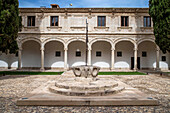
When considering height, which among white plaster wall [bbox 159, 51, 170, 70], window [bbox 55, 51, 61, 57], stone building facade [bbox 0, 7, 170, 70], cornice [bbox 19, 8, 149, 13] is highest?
cornice [bbox 19, 8, 149, 13]

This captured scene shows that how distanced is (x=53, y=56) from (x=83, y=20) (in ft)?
19.8

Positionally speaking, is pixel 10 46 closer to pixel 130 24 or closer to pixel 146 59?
pixel 130 24

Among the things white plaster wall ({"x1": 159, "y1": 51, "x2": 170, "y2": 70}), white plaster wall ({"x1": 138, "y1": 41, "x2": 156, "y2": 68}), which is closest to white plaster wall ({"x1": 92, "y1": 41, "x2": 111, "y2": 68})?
white plaster wall ({"x1": 138, "y1": 41, "x2": 156, "y2": 68})

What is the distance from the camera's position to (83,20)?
17016 millimetres

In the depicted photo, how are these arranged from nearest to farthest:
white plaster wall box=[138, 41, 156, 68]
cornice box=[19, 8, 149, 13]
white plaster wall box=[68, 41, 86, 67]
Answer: cornice box=[19, 8, 149, 13] < white plaster wall box=[68, 41, 86, 67] < white plaster wall box=[138, 41, 156, 68]

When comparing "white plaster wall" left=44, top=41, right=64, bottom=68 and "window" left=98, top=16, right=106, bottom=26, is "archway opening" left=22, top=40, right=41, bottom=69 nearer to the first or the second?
"white plaster wall" left=44, top=41, right=64, bottom=68

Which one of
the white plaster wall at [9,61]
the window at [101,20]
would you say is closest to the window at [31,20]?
the white plaster wall at [9,61]

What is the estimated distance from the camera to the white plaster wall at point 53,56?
18.7m

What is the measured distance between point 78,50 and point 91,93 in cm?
1370

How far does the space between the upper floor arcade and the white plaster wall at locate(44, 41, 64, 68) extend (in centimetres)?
241

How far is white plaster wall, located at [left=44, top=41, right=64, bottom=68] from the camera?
737 inches

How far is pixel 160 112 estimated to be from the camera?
4031mm

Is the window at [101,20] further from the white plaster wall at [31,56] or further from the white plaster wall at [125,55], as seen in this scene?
the white plaster wall at [31,56]

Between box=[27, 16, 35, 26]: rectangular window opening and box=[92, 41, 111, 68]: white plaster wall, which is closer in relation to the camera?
box=[27, 16, 35, 26]: rectangular window opening
